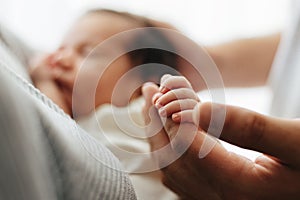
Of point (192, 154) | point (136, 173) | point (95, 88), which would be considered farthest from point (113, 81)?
point (192, 154)

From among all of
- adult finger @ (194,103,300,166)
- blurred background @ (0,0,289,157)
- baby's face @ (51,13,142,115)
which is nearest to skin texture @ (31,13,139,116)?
baby's face @ (51,13,142,115)

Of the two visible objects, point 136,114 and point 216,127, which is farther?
point 136,114

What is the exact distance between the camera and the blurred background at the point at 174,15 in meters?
1.08

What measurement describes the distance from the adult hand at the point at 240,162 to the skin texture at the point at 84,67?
0.27 meters

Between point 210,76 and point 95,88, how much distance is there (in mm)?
216

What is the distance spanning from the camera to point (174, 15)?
3.59ft

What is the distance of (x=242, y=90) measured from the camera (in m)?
0.94

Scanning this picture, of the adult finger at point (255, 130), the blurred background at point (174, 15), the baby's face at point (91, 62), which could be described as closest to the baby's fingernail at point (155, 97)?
the adult finger at point (255, 130)

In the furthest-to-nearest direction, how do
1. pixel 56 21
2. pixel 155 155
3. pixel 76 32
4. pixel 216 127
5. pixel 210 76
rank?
pixel 56 21 → pixel 76 32 → pixel 210 76 → pixel 155 155 → pixel 216 127

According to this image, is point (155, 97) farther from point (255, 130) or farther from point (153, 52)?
point (153, 52)

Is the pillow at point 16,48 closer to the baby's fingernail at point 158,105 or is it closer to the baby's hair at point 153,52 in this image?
the baby's hair at point 153,52

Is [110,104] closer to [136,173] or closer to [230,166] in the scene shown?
[136,173]

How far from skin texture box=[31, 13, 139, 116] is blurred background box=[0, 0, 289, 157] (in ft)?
0.67

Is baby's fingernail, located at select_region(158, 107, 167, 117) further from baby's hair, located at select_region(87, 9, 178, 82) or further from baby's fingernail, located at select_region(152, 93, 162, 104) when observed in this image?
baby's hair, located at select_region(87, 9, 178, 82)
